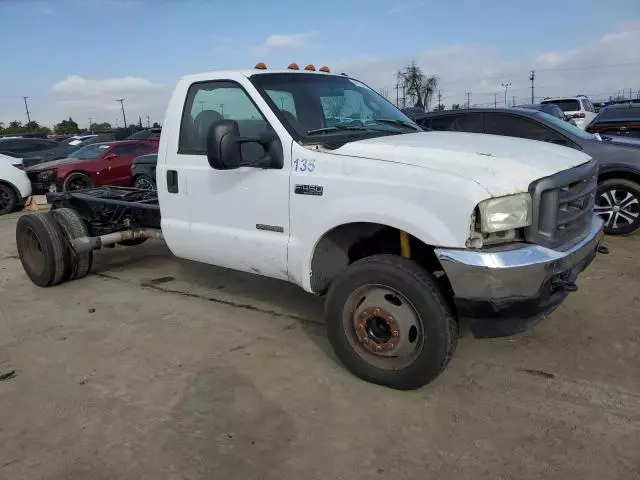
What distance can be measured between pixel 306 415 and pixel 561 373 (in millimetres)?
1750

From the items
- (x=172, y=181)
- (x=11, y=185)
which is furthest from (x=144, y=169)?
(x=172, y=181)

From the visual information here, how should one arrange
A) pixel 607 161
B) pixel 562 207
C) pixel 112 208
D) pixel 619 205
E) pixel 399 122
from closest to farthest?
pixel 562 207 < pixel 399 122 < pixel 112 208 < pixel 607 161 < pixel 619 205

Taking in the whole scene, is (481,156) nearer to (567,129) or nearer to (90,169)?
(567,129)

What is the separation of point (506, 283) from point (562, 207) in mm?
693

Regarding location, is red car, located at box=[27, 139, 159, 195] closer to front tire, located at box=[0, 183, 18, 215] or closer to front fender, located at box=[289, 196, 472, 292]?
front tire, located at box=[0, 183, 18, 215]

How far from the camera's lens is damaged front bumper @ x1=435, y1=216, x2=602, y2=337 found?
2.95 m

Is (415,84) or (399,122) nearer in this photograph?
(399,122)

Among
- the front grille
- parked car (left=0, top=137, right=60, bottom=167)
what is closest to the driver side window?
the front grille

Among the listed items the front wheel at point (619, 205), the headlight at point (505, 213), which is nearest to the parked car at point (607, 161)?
the front wheel at point (619, 205)

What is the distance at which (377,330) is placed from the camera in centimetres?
352

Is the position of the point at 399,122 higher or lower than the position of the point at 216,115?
lower

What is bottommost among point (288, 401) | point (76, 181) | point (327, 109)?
point (288, 401)

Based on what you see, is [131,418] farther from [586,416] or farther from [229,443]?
[586,416]

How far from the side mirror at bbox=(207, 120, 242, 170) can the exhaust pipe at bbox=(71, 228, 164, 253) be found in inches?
95.5
